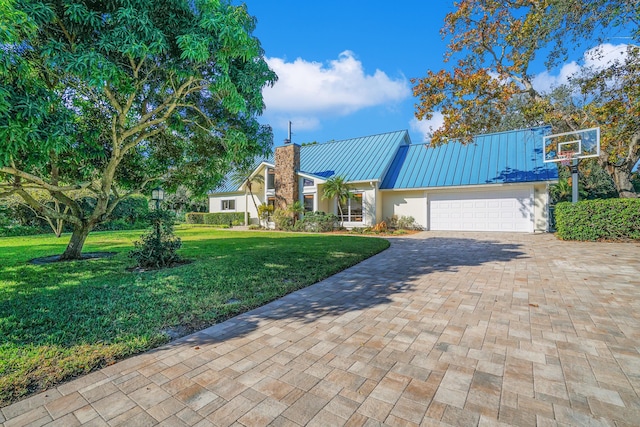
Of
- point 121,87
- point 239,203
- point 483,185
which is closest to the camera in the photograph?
point 121,87

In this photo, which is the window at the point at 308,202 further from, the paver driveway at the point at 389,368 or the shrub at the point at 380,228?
the paver driveway at the point at 389,368

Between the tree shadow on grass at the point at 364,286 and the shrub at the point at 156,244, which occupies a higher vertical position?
the shrub at the point at 156,244

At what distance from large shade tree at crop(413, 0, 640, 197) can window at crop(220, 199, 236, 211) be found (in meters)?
15.9

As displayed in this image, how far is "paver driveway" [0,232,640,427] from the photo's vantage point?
6.80ft

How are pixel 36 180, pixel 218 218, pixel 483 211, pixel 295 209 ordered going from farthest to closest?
pixel 218 218
pixel 295 209
pixel 483 211
pixel 36 180

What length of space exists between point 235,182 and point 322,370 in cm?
2153

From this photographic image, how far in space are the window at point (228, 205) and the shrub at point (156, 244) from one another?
1683 centimetres

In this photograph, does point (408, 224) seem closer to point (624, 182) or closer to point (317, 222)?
point (317, 222)

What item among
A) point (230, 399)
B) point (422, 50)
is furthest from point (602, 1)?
point (230, 399)

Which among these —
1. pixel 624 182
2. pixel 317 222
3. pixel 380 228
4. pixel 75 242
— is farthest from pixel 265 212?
pixel 624 182

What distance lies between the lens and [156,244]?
6.86 m

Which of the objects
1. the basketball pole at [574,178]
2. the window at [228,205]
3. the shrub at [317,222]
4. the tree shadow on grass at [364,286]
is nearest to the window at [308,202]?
the shrub at [317,222]

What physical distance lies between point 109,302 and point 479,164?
17080 mm

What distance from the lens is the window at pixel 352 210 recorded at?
1764 centimetres
